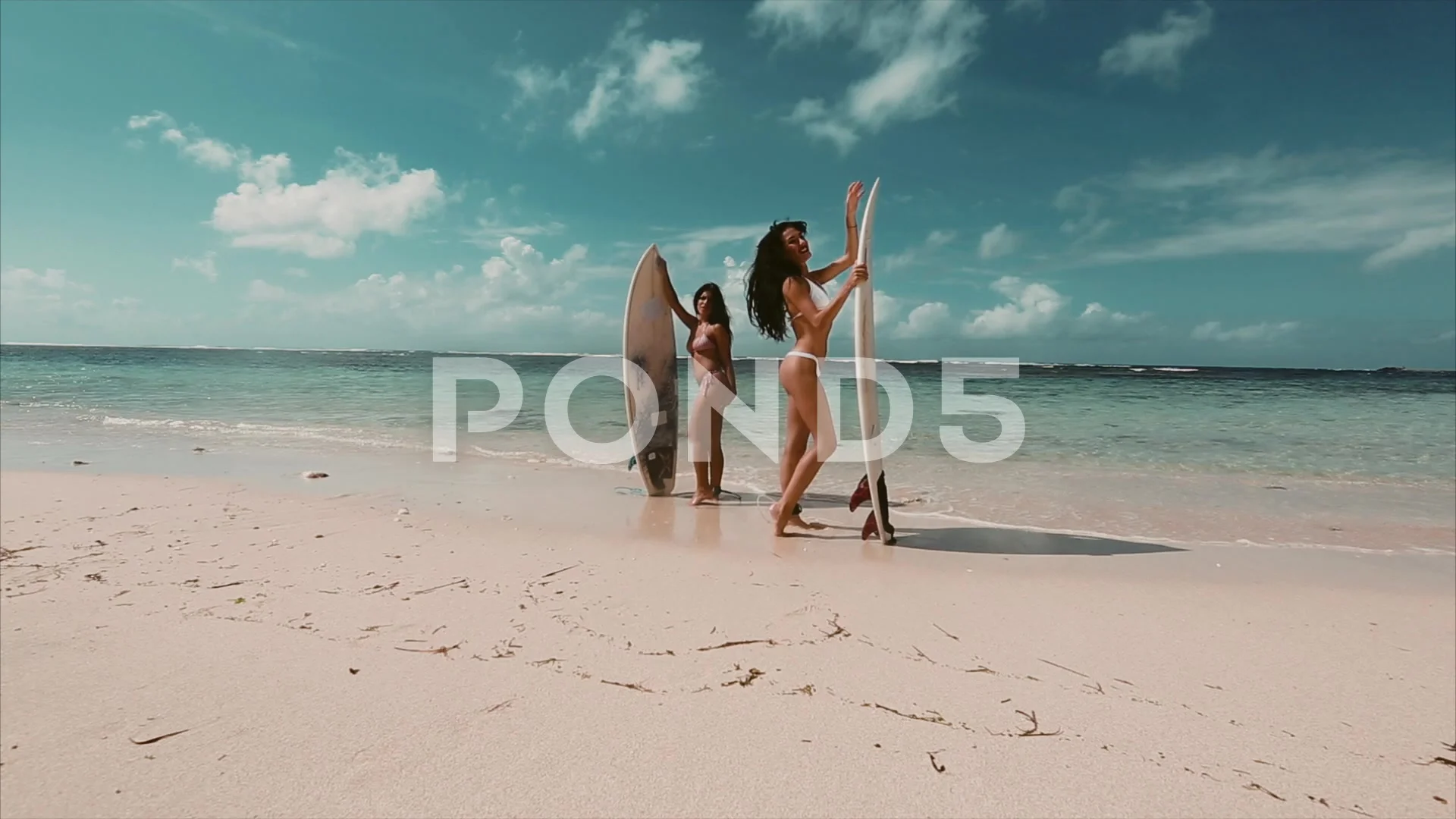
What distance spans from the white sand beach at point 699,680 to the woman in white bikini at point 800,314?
638 mm

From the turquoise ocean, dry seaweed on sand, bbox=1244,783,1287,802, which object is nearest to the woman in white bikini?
→ the turquoise ocean

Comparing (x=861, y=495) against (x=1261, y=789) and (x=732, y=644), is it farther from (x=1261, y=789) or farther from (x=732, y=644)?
(x=1261, y=789)

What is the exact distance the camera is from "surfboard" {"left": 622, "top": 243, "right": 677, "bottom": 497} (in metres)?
6.02

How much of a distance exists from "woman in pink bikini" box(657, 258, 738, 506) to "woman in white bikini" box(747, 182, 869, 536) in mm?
1041

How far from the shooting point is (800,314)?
436cm

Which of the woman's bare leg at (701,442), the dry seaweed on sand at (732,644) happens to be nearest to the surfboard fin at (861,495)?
the woman's bare leg at (701,442)

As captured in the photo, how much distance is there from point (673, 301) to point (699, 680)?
4.52 metres

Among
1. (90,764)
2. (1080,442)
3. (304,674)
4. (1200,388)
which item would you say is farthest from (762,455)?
(1200,388)

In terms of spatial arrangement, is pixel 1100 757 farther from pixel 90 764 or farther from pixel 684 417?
pixel 684 417

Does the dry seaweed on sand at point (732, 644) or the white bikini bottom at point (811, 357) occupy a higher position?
the white bikini bottom at point (811, 357)

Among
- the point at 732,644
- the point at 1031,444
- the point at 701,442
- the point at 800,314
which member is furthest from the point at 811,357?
the point at 1031,444

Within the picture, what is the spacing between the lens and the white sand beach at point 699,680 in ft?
5.57

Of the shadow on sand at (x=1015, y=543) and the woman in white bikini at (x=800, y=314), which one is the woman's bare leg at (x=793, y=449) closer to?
the woman in white bikini at (x=800, y=314)

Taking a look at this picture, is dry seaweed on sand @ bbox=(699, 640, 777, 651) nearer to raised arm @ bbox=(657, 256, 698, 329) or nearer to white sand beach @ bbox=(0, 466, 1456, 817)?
white sand beach @ bbox=(0, 466, 1456, 817)
